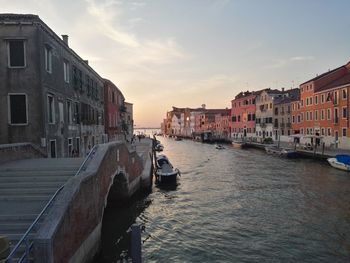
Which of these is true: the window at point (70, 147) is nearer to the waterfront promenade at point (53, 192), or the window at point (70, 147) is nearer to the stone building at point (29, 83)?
the stone building at point (29, 83)

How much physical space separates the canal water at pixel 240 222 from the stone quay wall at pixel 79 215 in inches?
72.5

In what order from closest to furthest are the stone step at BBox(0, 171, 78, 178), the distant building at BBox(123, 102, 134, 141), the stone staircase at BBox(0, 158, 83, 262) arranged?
the stone staircase at BBox(0, 158, 83, 262) < the stone step at BBox(0, 171, 78, 178) < the distant building at BBox(123, 102, 134, 141)

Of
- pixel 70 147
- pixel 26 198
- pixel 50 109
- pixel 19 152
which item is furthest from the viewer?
pixel 70 147

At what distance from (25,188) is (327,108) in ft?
145

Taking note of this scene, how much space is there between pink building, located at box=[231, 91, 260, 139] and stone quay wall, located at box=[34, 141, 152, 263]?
217ft

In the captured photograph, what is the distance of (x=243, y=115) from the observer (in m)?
82.9

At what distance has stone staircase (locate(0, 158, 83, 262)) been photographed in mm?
8734

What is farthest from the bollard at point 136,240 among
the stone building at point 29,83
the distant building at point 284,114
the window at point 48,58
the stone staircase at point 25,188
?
the distant building at point 284,114

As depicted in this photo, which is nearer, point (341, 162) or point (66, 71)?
point (66, 71)

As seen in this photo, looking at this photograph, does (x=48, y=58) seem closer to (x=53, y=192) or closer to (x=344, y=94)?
(x=53, y=192)

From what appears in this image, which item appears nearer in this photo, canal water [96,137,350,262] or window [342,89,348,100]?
canal water [96,137,350,262]

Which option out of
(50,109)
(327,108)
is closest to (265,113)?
(327,108)

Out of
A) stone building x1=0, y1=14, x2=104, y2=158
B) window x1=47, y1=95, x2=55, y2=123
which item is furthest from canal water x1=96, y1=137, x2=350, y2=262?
window x1=47, y1=95, x2=55, y2=123

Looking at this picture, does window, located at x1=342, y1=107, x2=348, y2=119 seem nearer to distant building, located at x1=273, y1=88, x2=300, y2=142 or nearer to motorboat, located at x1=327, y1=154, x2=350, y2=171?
motorboat, located at x1=327, y1=154, x2=350, y2=171
